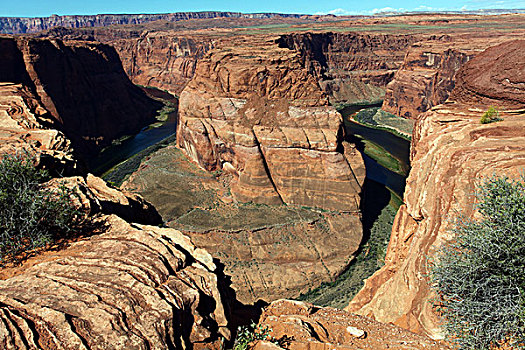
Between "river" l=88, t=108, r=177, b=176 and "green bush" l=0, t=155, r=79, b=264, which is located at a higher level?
Answer: "green bush" l=0, t=155, r=79, b=264

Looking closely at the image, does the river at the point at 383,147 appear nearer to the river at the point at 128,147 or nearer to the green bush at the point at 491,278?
the green bush at the point at 491,278

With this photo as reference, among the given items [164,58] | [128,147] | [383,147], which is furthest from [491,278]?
[164,58]

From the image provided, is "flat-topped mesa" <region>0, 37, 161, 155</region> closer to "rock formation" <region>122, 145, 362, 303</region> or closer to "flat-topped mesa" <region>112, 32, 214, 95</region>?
"rock formation" <region>122, 145, 362, 303</region>

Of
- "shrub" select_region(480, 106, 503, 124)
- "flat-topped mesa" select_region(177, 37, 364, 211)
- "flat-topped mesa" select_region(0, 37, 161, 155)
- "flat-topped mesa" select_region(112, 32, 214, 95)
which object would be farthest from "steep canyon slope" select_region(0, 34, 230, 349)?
"flat-topped mesa" select_region(112, 32, 214, 95)

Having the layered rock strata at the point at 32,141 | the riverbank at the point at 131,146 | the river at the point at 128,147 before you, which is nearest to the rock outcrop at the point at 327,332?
the layered rock strata at the point at 32,141

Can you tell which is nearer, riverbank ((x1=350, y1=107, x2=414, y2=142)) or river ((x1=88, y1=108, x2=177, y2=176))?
river ((x1=88, y1=108, x2=177, y2=176))

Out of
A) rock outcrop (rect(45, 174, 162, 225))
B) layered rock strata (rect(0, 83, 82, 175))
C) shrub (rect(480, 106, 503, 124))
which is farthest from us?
shrub (rect(480, 106, 503, 124))

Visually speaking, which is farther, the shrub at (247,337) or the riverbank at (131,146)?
the riverbank at (131,146)
